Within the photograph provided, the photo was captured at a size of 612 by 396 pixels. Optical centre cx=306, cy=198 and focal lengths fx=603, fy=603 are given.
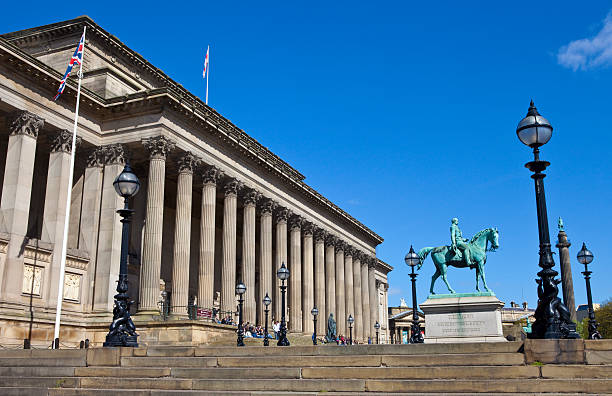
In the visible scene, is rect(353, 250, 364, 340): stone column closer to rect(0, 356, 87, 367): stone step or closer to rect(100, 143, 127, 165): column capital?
rect(100, 143, 127, 165): column capital

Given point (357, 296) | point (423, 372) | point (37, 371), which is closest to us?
point (423, 372)

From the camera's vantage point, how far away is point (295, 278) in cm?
6056

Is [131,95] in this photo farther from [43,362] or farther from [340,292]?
[340,292]

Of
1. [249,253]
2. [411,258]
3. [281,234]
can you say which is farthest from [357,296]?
[411,258]

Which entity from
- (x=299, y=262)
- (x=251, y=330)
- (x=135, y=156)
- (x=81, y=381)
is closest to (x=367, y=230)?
(x=299, y=262)

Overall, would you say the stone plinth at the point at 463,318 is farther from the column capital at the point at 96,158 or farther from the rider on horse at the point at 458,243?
the column capital at the point at 96,158

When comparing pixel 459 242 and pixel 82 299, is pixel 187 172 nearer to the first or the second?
pixel 82 299

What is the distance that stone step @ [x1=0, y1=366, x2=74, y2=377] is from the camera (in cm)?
1848

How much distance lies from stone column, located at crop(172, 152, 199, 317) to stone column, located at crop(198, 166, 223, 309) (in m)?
2.17

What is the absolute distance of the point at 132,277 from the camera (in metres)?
44.8

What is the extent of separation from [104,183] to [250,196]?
14.5m

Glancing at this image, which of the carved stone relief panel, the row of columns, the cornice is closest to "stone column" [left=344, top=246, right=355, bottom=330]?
the row of columns

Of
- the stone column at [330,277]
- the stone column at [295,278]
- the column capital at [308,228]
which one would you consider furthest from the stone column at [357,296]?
the stone column at [295,278]

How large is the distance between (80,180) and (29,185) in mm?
6250
